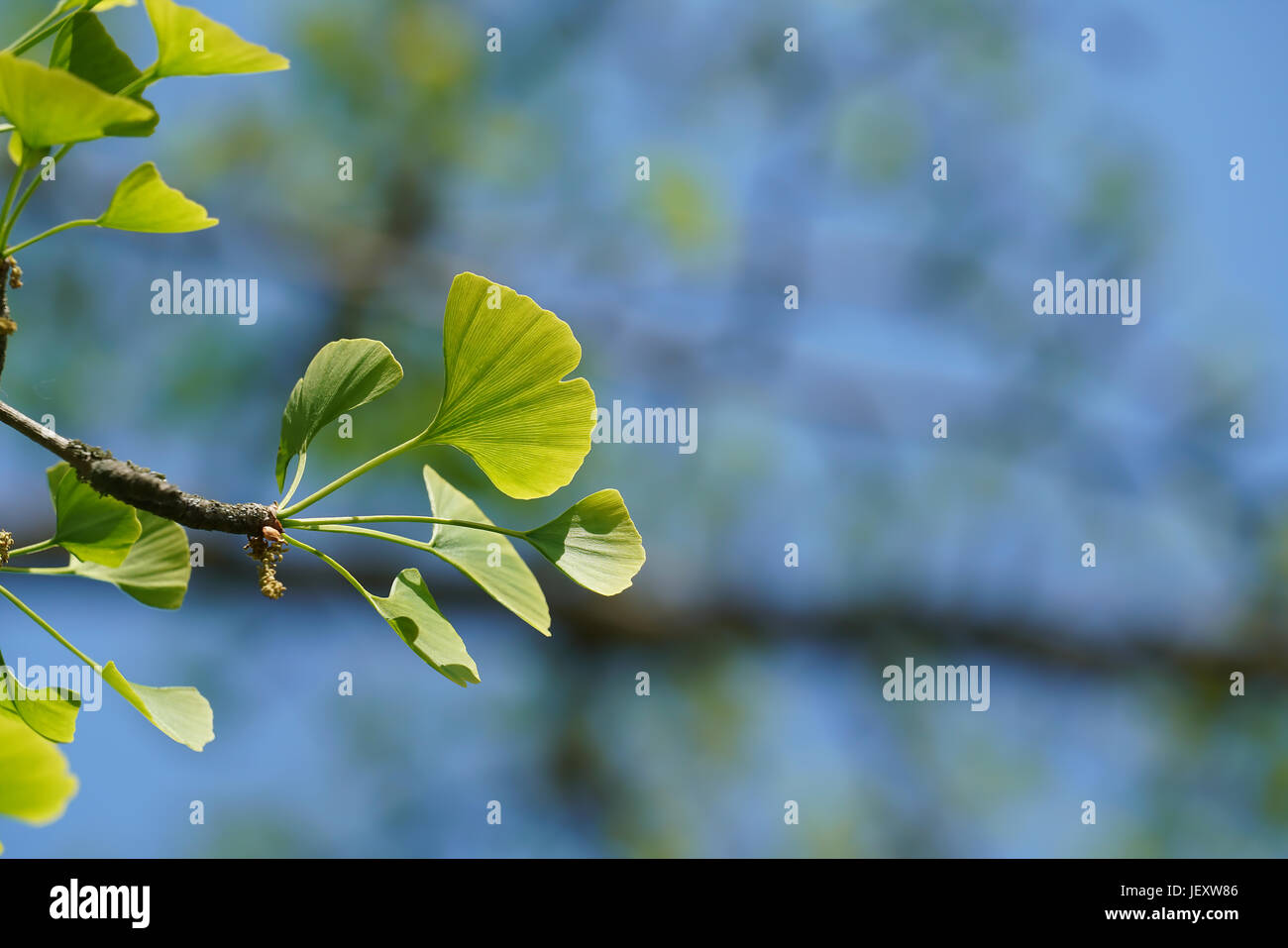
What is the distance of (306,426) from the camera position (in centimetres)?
36

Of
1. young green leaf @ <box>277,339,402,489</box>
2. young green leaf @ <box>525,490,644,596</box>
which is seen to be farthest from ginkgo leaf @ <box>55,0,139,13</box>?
young green leaf @ <box>525,490,644,596</box>

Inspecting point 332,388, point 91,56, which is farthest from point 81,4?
point 332,388

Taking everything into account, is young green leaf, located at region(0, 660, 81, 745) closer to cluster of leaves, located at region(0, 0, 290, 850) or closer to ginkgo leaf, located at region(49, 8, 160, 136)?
cluster of leaves, located at region(0, 0, 290, 850)

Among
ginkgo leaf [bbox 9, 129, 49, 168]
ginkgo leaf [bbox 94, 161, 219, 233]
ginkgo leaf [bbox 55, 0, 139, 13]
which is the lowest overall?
ginkgo leaf [bbox 94, 161, 219, 233]

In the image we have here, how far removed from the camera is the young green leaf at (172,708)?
0.28 metres

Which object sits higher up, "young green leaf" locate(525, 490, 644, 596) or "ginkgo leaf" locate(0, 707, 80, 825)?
"young green leaf" locate(525, 490, 644, 596)

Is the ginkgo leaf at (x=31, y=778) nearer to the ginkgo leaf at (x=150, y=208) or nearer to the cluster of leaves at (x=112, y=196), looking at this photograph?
the cluster of leaves at (x=112, y=196)

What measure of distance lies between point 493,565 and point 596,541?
0.15 feet

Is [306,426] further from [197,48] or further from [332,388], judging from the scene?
[197,48]

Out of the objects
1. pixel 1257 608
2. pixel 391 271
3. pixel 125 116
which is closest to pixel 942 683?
pixel 1257 608

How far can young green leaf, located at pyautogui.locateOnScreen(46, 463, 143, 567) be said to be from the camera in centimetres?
31

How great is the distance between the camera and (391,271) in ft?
7.63

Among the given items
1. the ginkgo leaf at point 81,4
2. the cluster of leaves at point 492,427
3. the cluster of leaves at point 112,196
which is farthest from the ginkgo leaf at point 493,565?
the ginkgo leaf at point 81,4

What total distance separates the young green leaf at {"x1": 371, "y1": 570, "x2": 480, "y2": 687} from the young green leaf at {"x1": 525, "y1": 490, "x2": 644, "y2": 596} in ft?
0.17
